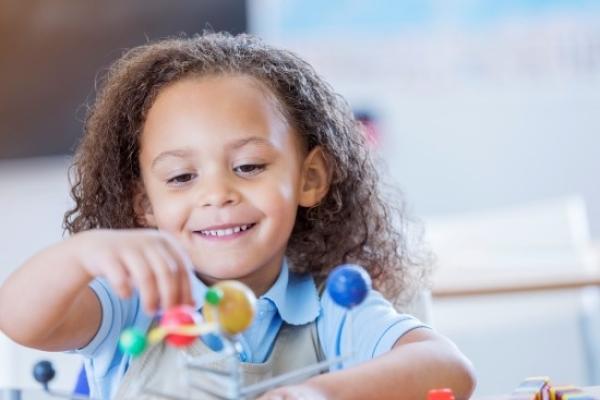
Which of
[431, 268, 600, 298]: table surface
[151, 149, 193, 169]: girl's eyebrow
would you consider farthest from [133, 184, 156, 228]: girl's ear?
[431, 268, 600, 298]: table surface

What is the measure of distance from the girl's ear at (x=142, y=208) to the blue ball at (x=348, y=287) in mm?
474

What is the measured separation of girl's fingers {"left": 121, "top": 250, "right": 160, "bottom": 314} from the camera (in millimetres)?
728

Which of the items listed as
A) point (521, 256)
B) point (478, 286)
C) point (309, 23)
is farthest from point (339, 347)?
point (309, 23)

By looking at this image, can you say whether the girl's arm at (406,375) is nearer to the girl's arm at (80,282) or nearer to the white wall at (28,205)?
the girl's arm at (80,282)

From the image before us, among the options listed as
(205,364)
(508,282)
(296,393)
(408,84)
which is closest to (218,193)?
(205,364)

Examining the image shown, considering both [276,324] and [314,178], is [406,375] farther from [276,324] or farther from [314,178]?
[314,178]

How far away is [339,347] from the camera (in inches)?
46.2

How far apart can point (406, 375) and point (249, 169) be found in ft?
0.90

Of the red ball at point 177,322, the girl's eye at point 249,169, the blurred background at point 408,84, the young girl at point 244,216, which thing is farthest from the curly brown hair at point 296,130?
the blurred background at point 408,84

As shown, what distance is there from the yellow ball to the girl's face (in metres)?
0.36

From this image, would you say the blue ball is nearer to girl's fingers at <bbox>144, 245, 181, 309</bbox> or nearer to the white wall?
girl's fingers at <bbox>144, 245, 181, 309</bbox>

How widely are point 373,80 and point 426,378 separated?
8.86 ft

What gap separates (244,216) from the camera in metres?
1.11

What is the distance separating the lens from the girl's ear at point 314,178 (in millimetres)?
1255
